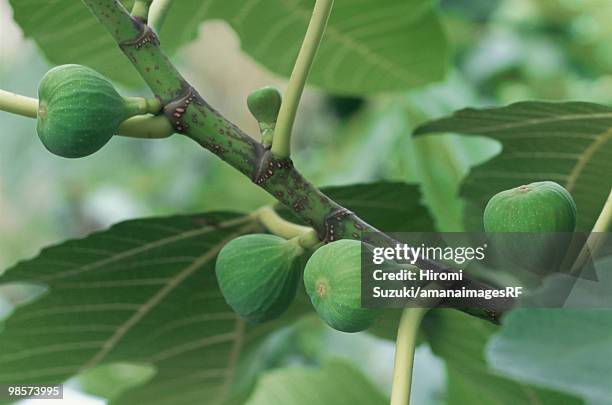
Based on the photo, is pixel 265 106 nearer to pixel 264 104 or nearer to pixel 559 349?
pixel 264 104

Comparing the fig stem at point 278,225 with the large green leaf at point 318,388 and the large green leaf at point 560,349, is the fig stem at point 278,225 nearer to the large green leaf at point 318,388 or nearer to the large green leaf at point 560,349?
the large green leaf at point 560,349

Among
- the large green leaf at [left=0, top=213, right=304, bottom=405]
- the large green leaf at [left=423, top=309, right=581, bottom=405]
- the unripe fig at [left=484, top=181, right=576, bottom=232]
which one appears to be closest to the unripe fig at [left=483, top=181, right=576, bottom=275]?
the unripe fig at [left=484, top=181, right=576, bottom=232]

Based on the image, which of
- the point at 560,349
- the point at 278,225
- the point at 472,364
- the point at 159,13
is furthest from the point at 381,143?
the point at 560,349

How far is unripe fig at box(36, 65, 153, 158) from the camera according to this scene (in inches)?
25.5

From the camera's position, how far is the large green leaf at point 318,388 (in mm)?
1195

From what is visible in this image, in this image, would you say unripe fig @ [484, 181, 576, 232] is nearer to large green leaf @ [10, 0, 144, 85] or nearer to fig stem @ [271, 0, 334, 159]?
fig stem @ [271, 0, 334, 159]

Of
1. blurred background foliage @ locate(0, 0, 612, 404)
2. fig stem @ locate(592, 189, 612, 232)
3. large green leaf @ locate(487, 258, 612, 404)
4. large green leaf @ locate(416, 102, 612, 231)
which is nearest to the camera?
large green leaf @ locate(487, 258, 612, 404)

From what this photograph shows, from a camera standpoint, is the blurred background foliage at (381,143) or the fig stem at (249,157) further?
the blurred background foliage at (381,143)

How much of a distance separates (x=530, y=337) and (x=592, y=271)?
177mm

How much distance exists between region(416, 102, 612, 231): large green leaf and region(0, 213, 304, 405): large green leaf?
0.86 ft

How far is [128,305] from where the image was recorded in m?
0.99

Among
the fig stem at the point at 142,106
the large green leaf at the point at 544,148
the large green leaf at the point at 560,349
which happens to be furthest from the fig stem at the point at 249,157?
the large green leaf at the point at 544,148

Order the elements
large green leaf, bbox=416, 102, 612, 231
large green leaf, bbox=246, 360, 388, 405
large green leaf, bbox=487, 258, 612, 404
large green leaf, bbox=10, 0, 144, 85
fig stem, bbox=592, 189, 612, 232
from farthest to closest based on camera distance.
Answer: large green leaf, bbox=246, 360, 388, 405 → large green leaf, bbox=10, 0, 144, 85 → large green leaf, bbox=416, 102, 612, 231 → fig stem, bbox=592, 189, 612, 232 → large green leaf, bbox=487, 258, 612, 404

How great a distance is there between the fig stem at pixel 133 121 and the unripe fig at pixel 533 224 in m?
0.27
